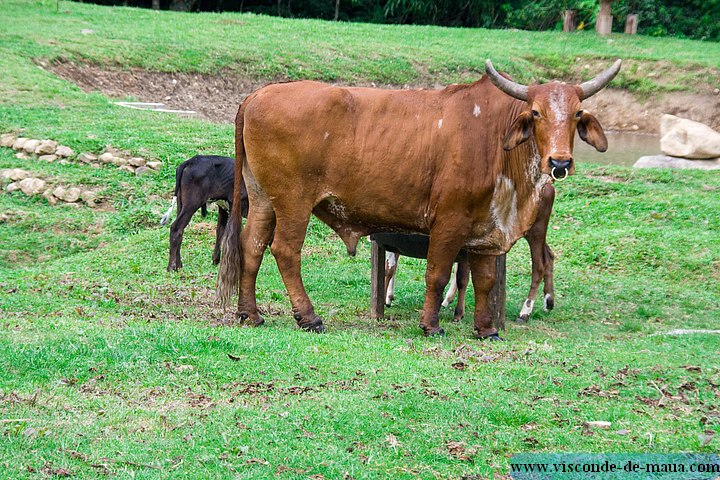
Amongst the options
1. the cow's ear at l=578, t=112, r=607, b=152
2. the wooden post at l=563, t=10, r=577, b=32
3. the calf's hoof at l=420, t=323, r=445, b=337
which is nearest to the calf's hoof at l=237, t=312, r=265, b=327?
the calf's hoof at l=420, t=323, r=445, b=337

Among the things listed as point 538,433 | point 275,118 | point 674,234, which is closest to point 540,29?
point 674,234

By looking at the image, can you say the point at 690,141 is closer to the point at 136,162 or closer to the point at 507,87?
the point at 136,162

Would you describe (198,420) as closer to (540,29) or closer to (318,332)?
(318,332)

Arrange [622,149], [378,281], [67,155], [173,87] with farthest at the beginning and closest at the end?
1. [622,149]
2. [173,87]
3. [67,155]
4. [378,281]

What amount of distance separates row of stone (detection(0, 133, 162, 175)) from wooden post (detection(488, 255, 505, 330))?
26.7 feet

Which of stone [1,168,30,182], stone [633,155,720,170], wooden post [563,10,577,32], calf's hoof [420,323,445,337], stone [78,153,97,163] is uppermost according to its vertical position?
wooden post [563,10,577,32]

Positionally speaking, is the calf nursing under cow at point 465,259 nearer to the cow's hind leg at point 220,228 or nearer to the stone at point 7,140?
the cow's hind leg at point 220,228

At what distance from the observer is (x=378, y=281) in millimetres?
10695

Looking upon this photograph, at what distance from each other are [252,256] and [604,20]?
99.5 feet

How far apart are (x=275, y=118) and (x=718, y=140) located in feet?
46.4

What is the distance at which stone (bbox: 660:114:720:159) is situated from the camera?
20562mm

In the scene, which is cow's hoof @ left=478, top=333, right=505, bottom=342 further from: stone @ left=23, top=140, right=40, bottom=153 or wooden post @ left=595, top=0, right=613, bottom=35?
wooden post @ left=595, top=0, right=613, bottom=35

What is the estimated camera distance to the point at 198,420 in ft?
20.5

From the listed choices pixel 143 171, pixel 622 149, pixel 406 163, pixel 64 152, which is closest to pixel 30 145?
pixel 64 152
